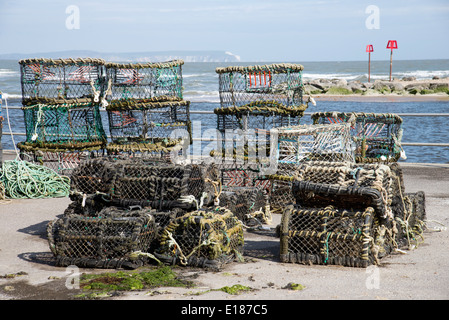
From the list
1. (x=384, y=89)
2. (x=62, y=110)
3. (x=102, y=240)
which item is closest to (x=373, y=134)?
(x=62, y=110)

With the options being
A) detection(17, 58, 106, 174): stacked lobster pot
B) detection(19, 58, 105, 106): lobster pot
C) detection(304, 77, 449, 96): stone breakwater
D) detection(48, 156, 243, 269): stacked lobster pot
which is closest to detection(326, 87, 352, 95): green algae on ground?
detection(304, 77, 449, 96): stone breakwater

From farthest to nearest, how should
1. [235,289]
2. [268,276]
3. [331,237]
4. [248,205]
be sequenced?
[248,205] → [331,237] → [268,276] → [235,289]

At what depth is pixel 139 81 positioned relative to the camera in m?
8.18

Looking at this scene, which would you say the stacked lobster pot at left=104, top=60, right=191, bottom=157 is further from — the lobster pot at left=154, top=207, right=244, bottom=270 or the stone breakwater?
the stone breakwater

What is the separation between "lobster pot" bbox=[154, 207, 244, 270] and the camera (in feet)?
15.1

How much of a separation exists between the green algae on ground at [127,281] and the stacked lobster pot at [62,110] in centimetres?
375

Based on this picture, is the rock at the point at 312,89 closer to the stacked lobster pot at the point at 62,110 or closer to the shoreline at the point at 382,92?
the shoreline at the point at 382,92

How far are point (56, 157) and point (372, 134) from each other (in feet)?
16.1

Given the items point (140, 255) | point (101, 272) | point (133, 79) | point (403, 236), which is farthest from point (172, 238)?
point (133, 79)

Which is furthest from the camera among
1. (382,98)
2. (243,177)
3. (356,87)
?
(356,87)

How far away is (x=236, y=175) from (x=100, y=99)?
2.41m

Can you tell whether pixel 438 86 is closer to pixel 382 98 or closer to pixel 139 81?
pixel 382 98

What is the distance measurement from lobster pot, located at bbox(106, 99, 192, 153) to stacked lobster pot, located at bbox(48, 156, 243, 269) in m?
2.16

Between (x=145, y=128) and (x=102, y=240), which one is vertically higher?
(x=145, y=128)
